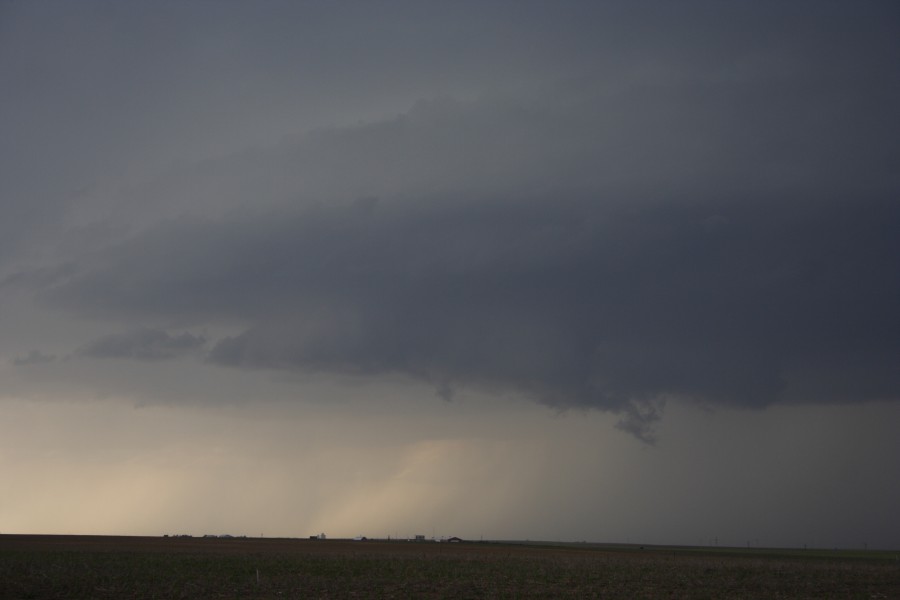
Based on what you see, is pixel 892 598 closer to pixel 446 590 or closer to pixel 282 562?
pixel 446 590

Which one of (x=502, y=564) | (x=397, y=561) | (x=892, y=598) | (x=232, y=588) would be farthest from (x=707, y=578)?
(x=232, y=588)

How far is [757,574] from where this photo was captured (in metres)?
73.2

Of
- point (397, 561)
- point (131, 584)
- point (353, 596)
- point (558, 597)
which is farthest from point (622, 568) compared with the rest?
point (131, 584)

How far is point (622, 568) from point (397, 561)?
73.6ft

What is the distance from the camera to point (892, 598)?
55.5 metres

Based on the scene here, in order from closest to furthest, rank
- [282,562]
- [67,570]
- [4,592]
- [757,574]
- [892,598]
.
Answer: [4,592], [892,598], [67,570], [757,574], [282,562]

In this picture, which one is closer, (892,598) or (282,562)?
(892,598)

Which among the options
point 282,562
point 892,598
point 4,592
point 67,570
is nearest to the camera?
point 4,592

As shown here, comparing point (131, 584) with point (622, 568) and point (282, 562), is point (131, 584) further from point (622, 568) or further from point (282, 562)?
point (622, 568)

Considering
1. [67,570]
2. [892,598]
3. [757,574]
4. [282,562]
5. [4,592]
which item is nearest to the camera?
[4,592]

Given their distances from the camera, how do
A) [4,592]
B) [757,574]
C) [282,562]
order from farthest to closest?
1. [282,562]
2. [757,574]
3. [4,592]

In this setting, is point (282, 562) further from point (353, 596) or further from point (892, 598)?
point (892, 598)

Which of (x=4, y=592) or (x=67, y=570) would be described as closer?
(x=4, y=592)

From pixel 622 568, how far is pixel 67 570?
4776 centimetres
